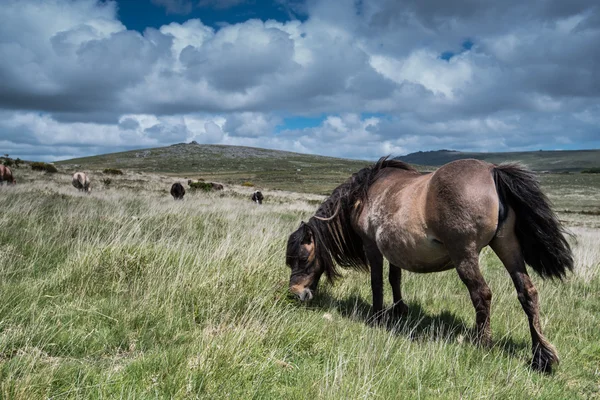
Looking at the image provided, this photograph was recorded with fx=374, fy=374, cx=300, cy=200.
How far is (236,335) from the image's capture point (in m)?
2.87

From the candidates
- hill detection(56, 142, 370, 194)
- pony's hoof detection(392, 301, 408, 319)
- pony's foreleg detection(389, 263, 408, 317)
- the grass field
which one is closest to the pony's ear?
the grass field

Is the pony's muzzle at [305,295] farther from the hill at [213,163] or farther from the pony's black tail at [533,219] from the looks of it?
the hill at [213,163]

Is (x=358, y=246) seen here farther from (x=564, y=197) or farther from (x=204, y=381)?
(x=564, y=197)

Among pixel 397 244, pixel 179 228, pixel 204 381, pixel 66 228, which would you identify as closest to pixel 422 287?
pixel 397 244

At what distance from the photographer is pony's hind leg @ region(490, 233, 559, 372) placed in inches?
135

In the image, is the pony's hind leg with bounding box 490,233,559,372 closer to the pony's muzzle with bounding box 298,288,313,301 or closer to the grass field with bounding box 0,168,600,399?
the grass field with bounding box 0,168,600,399

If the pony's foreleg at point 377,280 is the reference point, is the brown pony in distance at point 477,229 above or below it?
above

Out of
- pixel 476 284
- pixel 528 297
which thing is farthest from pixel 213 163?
pixel 528 297

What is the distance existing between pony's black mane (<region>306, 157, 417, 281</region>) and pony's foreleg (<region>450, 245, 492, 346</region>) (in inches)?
65.8

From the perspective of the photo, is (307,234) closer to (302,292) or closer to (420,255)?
(302,292)

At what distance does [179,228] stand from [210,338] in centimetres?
603

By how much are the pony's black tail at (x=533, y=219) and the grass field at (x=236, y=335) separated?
917 millimetres

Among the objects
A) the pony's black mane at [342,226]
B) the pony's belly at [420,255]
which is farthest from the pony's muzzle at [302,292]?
the pony's belly at [420,255]

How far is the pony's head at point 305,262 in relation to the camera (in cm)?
479
